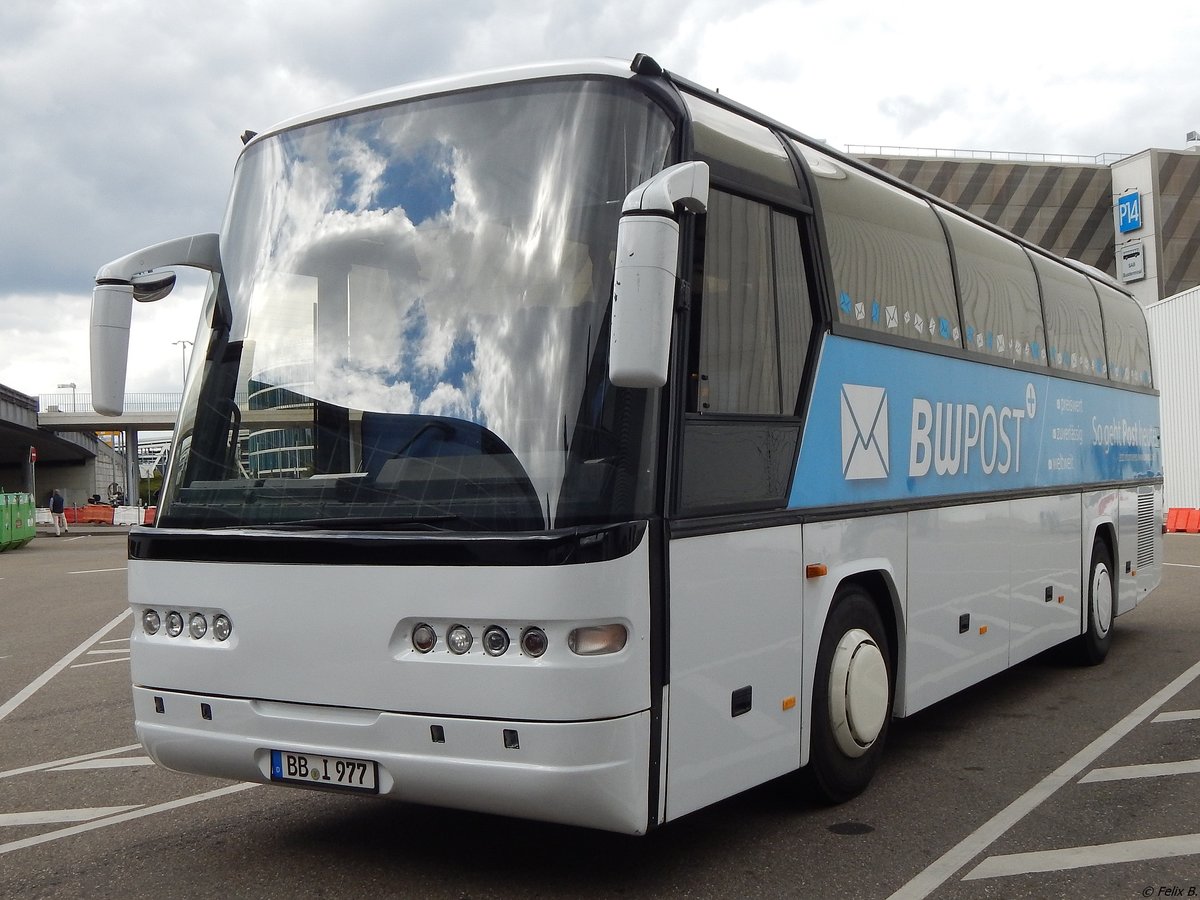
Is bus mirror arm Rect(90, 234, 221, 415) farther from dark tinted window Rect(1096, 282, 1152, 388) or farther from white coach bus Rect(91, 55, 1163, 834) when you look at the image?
dark tinted window Rect(1096, 282, 1152, 388)

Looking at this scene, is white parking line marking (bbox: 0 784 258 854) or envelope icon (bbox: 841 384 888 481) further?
envelope icon (bbox: 841 384 888 481)

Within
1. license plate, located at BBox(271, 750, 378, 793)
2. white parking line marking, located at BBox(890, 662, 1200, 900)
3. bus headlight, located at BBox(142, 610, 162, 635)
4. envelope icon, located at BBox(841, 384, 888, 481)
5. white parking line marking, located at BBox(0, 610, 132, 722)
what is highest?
envelope icon, located at BBox(841, 384, 888, 481)

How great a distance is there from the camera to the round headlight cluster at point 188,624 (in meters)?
5.05

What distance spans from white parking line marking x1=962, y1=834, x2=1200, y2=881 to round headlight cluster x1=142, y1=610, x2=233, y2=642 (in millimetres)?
3082

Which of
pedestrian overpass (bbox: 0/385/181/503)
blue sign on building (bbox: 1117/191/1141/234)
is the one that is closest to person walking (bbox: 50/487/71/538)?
pedestrian overpass (bbox: 0/385/181/503)

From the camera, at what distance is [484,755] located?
4449 millimetres

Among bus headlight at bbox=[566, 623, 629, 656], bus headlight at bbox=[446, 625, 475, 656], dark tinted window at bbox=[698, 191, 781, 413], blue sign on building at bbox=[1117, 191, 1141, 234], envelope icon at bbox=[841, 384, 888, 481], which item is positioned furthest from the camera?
blue sign on building at bbox=[1117, 191, 1141, 234]

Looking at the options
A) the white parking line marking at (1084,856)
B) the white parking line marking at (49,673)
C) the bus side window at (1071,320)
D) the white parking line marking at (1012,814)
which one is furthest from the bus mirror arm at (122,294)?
the bus side window at (1071,320)

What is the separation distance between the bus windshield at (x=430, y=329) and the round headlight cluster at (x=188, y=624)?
0.38m

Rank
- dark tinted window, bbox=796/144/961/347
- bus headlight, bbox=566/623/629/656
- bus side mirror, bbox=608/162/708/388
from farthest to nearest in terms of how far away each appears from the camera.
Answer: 1. dark tinted window, bbox=796/144/961/347
2. bus headlight, bbox=566/623/629/656
3. bus side mirror, bbox=608/162/708/388

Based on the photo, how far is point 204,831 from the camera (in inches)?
228

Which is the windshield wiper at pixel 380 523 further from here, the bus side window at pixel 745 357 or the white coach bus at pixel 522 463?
the bus side window at pixel 745 357

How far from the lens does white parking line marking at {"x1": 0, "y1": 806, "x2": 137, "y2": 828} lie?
607cm

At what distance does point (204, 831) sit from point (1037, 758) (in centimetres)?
445
